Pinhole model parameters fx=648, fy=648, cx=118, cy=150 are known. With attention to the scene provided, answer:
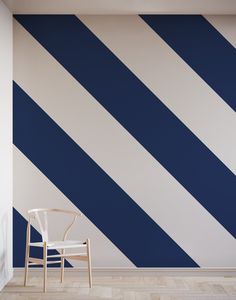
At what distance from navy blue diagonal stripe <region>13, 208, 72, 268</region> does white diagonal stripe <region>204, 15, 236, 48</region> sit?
2442 millimetres

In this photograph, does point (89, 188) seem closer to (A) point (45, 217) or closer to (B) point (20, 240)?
(A) point (45, 217)

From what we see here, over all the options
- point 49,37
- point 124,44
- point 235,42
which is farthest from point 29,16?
point 235,42

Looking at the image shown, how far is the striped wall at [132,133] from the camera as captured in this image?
579cm

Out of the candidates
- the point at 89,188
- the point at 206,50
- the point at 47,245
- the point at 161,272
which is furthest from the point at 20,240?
the point at 206,50

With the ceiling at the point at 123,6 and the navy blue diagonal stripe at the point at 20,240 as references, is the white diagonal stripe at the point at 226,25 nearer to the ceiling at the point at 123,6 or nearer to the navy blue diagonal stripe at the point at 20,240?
the ceiling at the point at 123,6

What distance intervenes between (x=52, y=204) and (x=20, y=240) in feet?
1.41

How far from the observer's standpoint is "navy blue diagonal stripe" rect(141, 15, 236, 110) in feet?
19.1

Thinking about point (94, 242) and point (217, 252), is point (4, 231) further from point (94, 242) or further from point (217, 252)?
point (217, 252)

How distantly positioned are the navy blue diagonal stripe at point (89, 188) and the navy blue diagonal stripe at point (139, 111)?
0.46 metres

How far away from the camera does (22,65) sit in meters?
5.83

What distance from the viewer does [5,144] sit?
5.52m

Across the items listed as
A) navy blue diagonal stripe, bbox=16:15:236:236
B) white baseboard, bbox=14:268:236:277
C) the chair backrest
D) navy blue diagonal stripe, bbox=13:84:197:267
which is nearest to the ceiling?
navy blue diagonal stripe, bbox=16:15:236:236

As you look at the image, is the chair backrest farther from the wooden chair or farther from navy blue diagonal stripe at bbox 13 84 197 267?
navy blue diagonal stripe at bbox 13 84 197 267

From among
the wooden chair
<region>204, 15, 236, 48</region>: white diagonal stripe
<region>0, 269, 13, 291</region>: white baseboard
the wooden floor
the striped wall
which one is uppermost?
<region>204, 15, 236, 48</region>: white diagonal stripe
